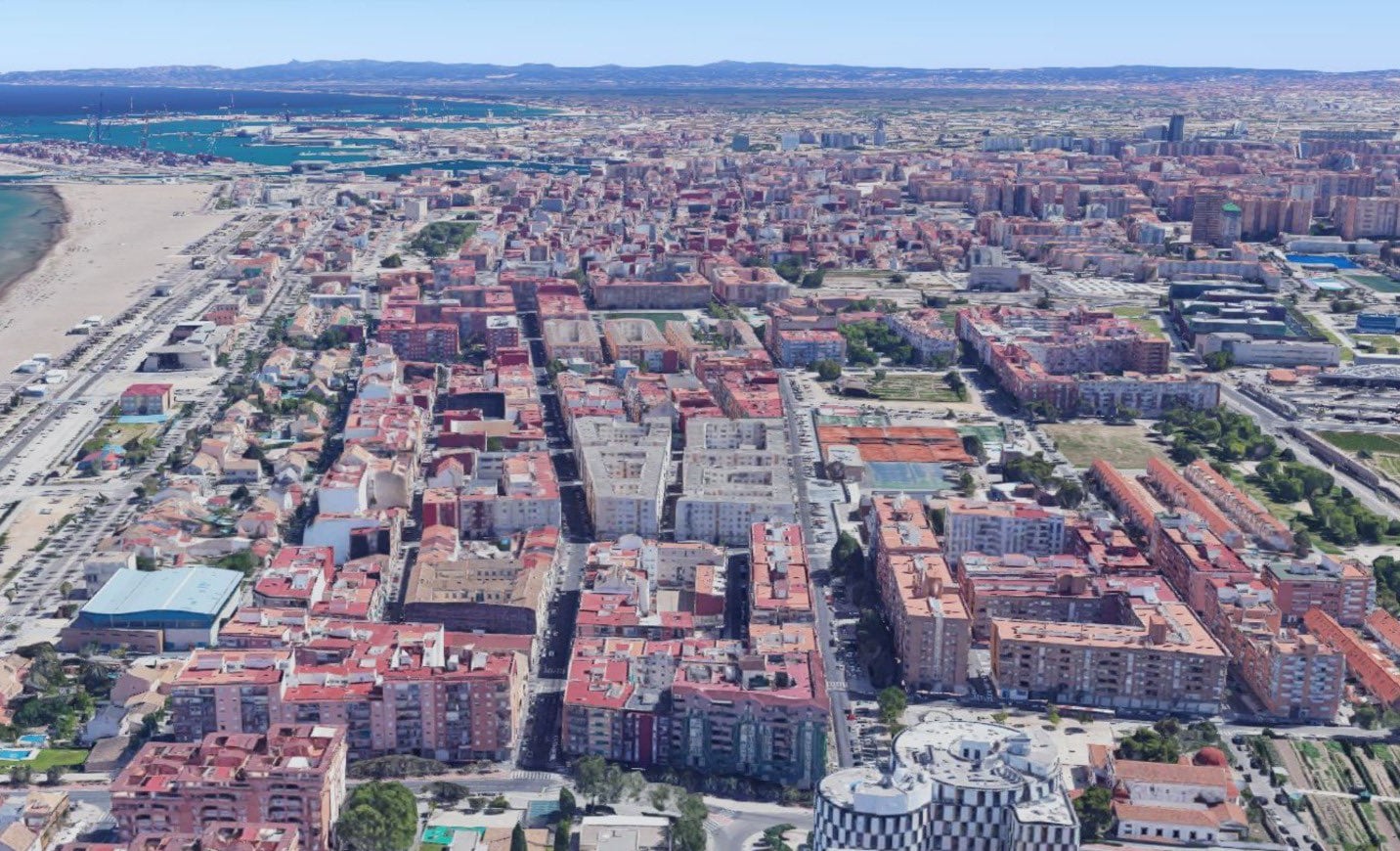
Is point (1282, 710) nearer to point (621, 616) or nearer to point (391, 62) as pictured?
point (621, 616)

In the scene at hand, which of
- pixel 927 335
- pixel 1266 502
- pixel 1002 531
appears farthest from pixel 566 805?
pixel 927 335

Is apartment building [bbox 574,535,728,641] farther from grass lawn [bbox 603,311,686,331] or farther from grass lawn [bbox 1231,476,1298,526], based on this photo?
grass lawn [bbox 603,311,686,331]

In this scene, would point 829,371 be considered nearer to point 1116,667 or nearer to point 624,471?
point 624,471

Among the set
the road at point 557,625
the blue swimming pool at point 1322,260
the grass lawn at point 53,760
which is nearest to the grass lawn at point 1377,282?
the blue swimming pool at point 1322,260

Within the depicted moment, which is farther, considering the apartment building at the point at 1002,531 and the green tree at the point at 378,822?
the apartment building at the point at 1002,531

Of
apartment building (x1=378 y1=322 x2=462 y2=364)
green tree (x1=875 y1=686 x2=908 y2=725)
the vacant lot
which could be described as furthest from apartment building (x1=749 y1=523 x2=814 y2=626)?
apartment building (x1=378 y1=322 x2=462 y2=364)

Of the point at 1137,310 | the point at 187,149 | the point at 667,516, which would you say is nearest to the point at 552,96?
the point at 187,149

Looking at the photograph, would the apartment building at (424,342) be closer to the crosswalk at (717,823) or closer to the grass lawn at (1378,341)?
the grass lawn at (1378,341)
